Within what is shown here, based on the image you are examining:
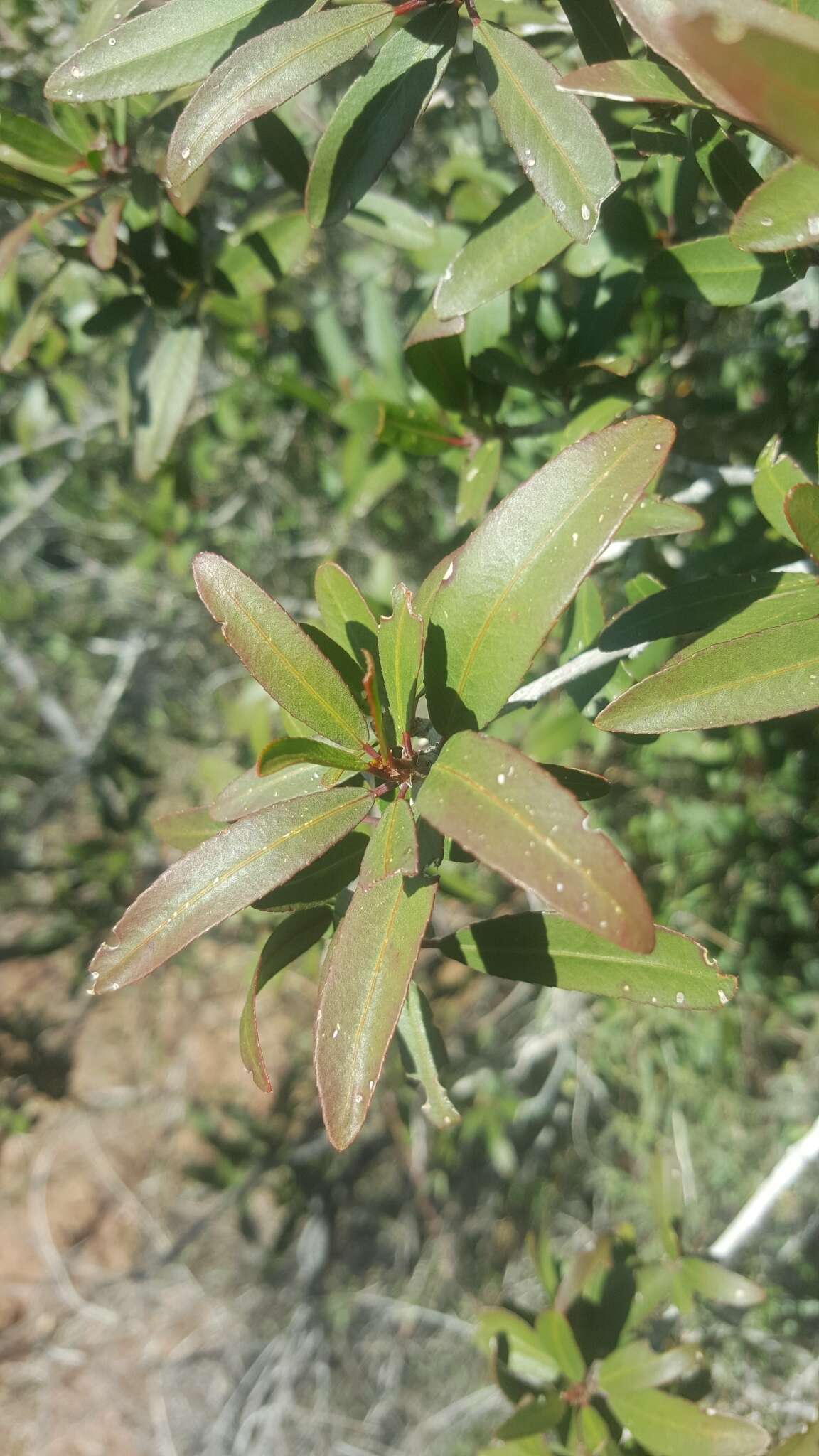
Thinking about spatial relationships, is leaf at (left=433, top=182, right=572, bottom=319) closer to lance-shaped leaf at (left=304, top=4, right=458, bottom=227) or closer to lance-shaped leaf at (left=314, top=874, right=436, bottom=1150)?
lance-shaped leaf at (left=304, top=4, right=458, bottom=227)

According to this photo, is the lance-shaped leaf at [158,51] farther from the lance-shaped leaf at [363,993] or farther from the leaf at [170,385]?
the lance-shaped leaf at [363,993]

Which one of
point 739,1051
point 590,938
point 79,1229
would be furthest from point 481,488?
point 79,1229

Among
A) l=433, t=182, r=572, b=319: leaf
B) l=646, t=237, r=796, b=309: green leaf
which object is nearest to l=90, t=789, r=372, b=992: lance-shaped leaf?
l=433, t=182, r=572, b=319: leaf

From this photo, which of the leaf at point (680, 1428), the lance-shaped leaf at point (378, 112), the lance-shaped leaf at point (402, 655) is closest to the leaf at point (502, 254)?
the lance-shaped leaf at point (378, 112)

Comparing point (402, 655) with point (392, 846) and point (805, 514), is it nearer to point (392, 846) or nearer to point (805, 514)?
point (392, 846)

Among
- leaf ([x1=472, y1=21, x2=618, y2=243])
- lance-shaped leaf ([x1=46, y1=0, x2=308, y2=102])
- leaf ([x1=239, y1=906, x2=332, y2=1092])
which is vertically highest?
lance-shaped leaf ([x1=46, y1=0, x2=308, y2=102])

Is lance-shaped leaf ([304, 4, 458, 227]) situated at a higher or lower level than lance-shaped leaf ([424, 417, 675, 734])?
higher

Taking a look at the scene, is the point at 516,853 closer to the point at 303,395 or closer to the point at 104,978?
the point at 104,978
